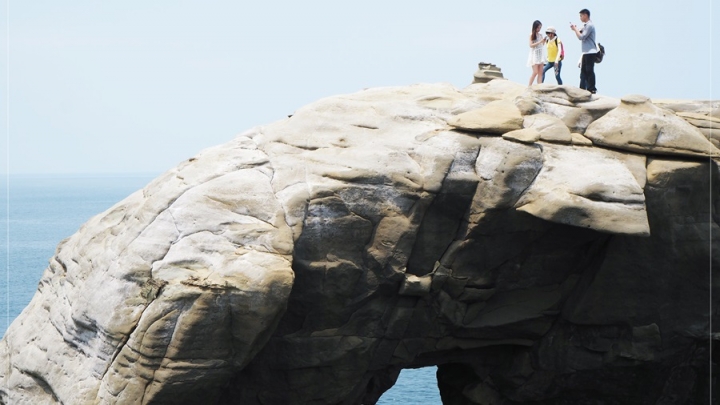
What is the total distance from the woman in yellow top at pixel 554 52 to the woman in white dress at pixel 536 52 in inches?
7.3

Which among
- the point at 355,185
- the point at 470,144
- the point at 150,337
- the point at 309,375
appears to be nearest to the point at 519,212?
the point at 470,144

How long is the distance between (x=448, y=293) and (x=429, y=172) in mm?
2555

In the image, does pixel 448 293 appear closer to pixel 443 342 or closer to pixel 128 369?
pixel 443 342

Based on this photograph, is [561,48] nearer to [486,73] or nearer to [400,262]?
[486,73]

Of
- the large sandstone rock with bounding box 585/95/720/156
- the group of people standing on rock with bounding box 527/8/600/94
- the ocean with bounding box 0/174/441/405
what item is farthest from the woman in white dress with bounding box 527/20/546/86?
the ocean with bounding box 0/174/441/405

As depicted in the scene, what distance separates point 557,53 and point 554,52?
0.07 m

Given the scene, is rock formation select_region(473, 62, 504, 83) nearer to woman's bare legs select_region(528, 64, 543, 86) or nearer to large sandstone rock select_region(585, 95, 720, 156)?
woman's bare legs select_region(528, 64, 543, 86)

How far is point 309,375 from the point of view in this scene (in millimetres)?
19625

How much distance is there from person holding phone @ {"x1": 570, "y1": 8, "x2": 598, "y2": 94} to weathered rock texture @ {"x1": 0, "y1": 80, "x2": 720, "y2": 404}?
2813 millimetres

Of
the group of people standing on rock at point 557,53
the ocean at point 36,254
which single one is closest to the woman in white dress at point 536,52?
the group of people standing on rock at point 557,53

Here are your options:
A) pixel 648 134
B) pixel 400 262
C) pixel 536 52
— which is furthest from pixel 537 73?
pixel 400 262

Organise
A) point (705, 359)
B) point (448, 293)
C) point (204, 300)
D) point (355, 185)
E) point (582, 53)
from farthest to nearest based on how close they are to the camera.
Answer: point (582, 53)
point (705, 359)
point (448, 293)
point (355, 185)
point (204, 300)

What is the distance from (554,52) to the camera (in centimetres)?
2381

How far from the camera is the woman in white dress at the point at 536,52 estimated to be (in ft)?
77.5
